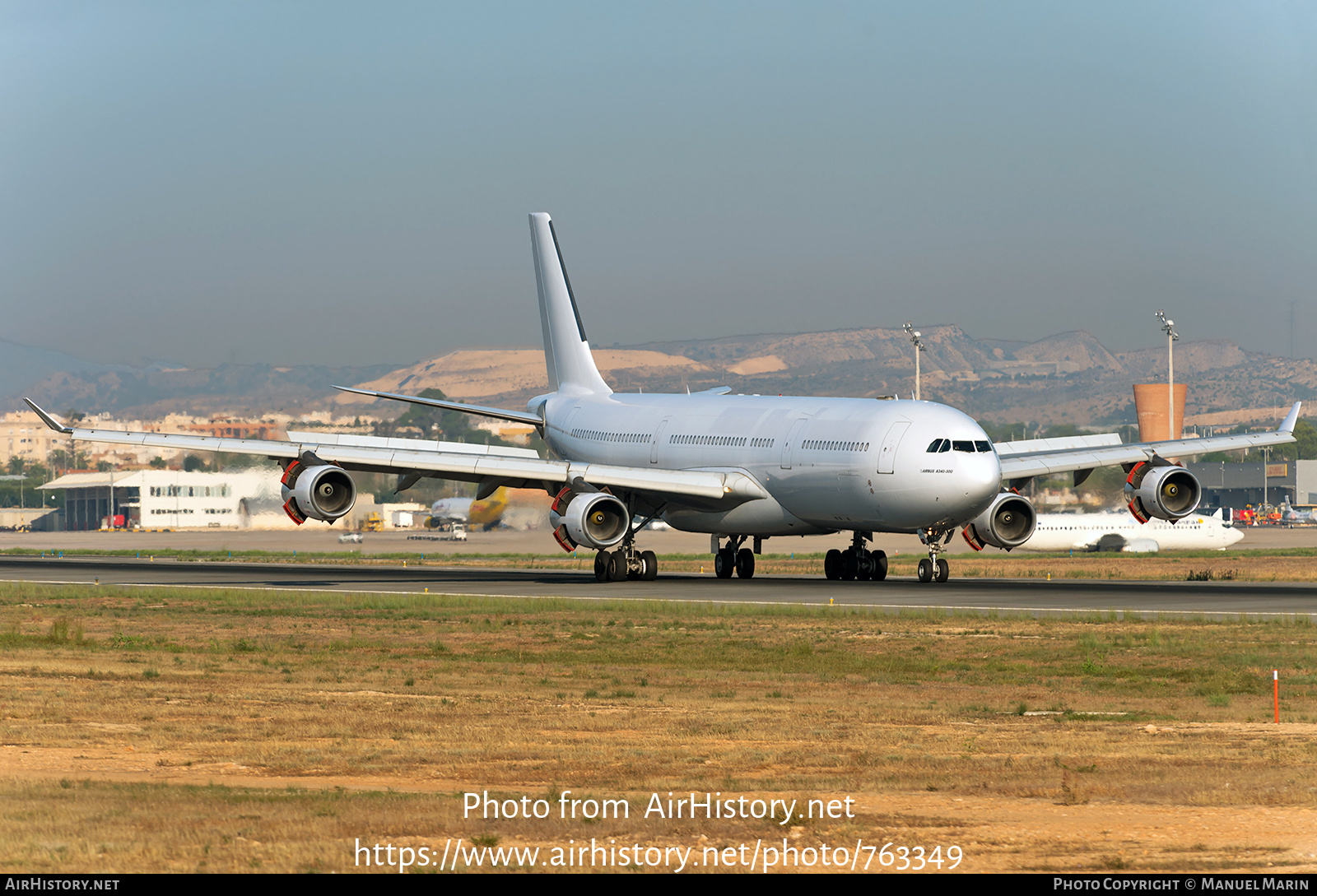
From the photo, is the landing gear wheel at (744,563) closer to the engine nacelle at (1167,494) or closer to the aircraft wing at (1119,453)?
the aircraft wing at (1119,453)

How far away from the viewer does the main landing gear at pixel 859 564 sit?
49.9m

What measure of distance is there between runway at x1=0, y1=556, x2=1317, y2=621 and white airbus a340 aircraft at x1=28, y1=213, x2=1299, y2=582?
5.25 ft

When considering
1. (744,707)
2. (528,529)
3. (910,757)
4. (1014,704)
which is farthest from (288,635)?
(528,529)

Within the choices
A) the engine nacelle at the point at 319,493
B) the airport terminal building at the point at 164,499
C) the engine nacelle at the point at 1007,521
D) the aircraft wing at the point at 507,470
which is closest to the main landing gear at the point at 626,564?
the aircraft wing at the point at 507,470

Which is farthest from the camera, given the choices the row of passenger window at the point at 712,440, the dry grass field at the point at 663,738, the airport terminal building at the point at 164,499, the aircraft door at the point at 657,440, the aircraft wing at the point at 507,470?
the airport terminal building at the point at 164,499

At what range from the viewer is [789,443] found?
47844 mm

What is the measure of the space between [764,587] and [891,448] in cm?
561

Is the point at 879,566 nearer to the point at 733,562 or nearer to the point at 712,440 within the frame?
the point at 733,562

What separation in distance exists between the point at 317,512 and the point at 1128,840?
37.6 meters

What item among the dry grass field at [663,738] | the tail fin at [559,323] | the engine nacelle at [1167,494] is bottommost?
the dry grass field at [663,738]

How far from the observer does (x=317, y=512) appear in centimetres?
4697

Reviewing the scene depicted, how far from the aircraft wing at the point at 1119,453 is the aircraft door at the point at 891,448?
4.29 metres

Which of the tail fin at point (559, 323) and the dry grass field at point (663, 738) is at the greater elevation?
the tail fin at point (559, 323)
